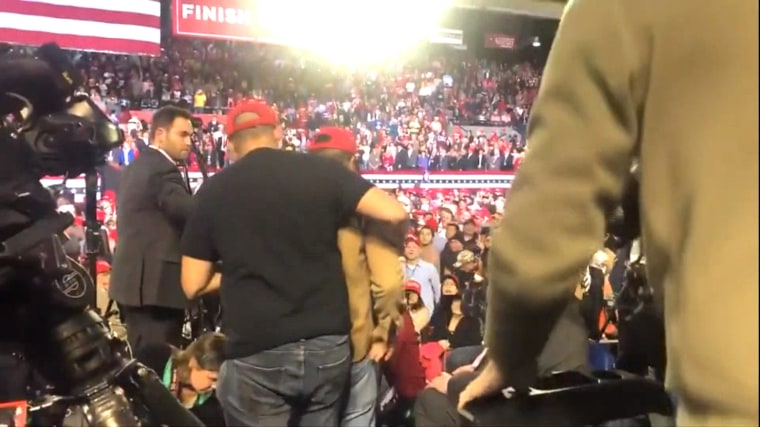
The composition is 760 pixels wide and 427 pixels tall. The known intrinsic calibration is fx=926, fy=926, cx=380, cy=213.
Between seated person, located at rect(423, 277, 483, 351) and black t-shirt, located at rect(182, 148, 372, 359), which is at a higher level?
black t-shirt, located at rect(182, 148, 372, 359)

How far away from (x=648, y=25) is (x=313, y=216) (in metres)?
1.54

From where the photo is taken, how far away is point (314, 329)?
2.08m

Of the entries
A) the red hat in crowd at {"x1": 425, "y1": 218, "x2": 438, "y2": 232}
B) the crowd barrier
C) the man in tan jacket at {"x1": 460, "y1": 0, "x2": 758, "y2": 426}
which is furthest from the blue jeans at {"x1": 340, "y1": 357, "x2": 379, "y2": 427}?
the crowd barrier

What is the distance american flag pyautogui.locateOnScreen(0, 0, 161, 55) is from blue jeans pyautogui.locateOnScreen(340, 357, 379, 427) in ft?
9.46

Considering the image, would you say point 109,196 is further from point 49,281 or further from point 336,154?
point 49,281

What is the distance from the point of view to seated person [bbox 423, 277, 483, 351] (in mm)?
3762

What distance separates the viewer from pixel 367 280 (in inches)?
89.0

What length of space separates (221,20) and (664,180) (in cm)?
491

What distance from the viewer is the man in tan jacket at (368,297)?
2.22m

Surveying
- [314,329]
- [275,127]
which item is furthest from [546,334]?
[275,127]

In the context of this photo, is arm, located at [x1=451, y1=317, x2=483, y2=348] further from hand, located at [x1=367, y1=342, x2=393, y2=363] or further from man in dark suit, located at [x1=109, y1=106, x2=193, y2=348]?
hand, located at [x1=367, y1=342, x2=393, y2=363]

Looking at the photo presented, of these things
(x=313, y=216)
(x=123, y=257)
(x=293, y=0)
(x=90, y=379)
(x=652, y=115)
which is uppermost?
(x=293, y=0)

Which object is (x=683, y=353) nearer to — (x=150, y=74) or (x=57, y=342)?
(x=57, y=342)

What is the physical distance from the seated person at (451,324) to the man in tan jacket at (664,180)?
2.81 m
